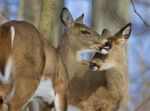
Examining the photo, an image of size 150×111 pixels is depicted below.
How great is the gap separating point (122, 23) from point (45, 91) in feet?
12.2

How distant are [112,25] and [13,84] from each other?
4.74 m

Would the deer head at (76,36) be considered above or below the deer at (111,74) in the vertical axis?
above

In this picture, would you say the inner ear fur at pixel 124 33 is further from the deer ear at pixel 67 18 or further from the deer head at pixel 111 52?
the deer ear at pixel 67 18

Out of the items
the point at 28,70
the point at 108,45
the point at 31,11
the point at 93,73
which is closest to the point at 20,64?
the point at 28,70

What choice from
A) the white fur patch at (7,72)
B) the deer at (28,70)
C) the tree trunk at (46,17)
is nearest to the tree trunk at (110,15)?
the tree trunk at (46,17)

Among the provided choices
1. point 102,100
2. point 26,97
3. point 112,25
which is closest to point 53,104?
point 26,97

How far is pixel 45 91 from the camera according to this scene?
693 centimetres

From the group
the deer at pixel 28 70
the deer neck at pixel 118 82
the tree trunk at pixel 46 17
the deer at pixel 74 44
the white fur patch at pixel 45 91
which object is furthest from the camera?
the deer at pixel 74 44

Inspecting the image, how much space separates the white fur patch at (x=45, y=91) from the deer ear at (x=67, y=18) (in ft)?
7.02

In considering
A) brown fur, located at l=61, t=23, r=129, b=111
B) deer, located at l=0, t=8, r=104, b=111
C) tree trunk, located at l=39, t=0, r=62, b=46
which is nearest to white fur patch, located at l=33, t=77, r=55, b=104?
deer, located at l=0, t=8, r=104, b=111

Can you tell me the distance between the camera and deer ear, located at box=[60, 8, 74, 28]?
29.8 feet

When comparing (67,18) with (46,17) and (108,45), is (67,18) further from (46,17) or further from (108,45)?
(46,17)

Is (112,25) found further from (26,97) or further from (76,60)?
(26,97)

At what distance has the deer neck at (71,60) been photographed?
9102 mm
